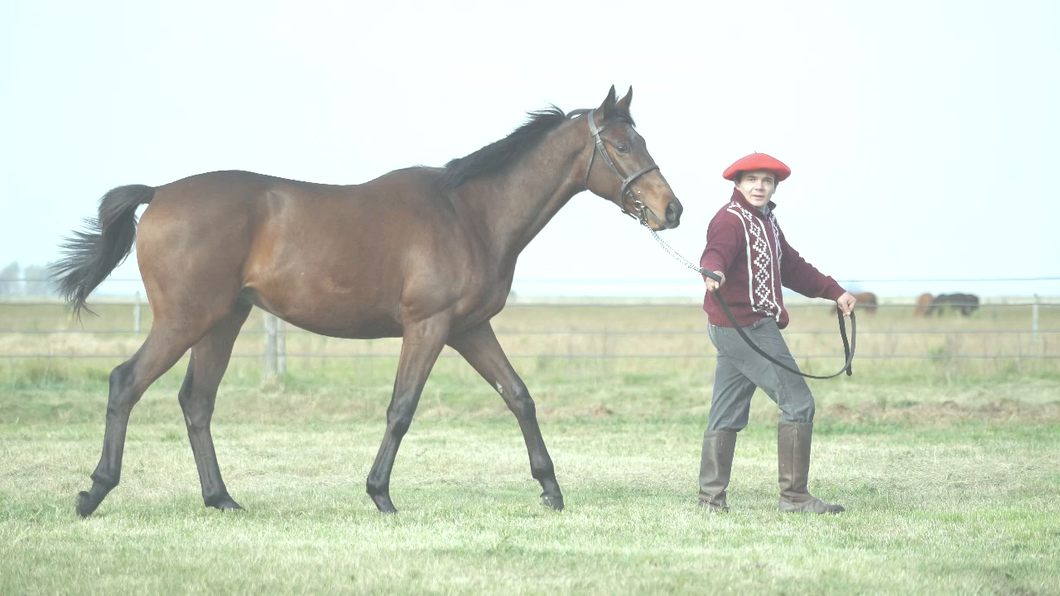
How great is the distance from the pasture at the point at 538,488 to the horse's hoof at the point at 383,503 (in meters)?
0.05

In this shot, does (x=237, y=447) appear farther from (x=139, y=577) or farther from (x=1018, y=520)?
(x=1018, y=520)

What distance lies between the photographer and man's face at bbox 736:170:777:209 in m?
6.43

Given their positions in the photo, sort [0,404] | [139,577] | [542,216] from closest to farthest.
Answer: [139,577] < [542,216] < [0,404]

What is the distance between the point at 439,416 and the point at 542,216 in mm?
5923

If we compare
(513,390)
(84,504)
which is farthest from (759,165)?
(84,504)

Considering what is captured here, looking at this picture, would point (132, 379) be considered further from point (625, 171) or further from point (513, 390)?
point (625, 171)

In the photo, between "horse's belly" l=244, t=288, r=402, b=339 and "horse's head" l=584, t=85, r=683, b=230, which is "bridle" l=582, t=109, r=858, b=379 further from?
"horse's belly" l=244, t=288, r=402, b=339

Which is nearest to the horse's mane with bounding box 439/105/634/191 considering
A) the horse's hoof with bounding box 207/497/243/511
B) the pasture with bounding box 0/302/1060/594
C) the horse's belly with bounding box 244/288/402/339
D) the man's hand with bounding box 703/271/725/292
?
the horse's belly with bounding box 244/288/402/339

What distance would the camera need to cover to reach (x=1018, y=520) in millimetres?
6004

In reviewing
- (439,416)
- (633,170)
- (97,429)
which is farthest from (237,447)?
(633,170)

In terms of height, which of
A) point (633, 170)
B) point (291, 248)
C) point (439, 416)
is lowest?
point (439, 416)

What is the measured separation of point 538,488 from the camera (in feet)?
25.1

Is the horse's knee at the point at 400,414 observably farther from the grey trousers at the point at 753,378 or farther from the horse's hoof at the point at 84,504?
the grey trousers at the point at 753,378

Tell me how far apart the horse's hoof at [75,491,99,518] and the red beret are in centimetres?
388
